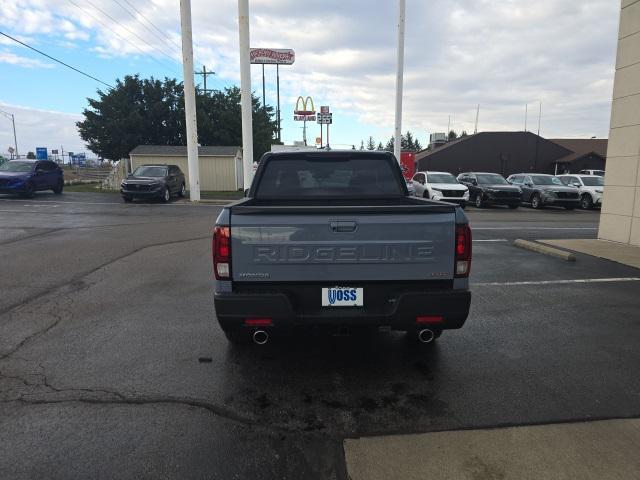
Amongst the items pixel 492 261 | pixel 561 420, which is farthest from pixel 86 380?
pixel 492 261

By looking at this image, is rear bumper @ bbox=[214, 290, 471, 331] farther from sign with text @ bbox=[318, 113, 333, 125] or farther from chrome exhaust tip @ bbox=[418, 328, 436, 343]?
sign with text @ bbox=[318, 113, 333, 125]

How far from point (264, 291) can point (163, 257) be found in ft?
20.2

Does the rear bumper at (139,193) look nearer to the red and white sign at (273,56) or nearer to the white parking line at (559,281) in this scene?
the white parking line at (559,281)

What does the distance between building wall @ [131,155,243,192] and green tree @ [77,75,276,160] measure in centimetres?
1217

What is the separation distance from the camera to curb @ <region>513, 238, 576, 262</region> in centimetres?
899

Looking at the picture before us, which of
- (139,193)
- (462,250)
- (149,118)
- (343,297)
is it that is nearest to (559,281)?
(462,250)

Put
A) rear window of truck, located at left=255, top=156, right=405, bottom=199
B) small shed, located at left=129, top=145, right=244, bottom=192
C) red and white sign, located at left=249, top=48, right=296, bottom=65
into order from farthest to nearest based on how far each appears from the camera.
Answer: red and white sign, located at left=249, top=48, right=296, bottom=65
small shed, located at left=129, top=145, right=244, bottom=192
rear window of truck, located at left=255, top=156, right=405, bottom=199

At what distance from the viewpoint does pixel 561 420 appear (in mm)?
3227

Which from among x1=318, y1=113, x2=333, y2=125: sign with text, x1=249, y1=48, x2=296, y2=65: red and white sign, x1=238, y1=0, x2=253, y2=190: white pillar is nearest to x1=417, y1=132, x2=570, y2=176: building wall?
x1=318, y1=113, x2=333, y2=125: sign with text

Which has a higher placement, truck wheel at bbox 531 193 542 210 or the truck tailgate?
the truck tailgate

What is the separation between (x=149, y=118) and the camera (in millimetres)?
41344

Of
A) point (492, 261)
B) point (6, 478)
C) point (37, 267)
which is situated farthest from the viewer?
point (492, 261)

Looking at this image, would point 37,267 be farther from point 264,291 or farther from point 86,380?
point 264,291

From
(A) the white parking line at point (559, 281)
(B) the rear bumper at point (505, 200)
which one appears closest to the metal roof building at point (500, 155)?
(B) the rear bumper at point (505, 200)
